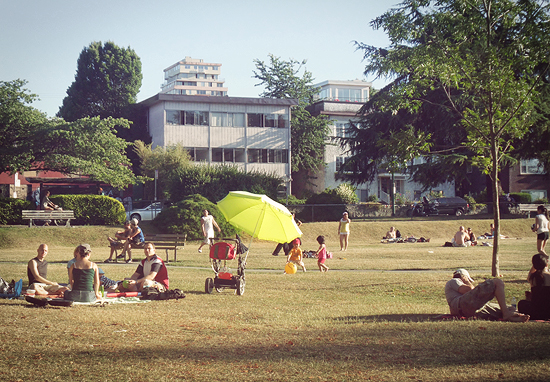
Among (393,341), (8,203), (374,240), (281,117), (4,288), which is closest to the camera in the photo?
(393,341)

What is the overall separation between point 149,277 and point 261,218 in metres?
3.00

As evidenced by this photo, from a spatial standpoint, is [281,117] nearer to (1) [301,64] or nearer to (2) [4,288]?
(1) [301,64]

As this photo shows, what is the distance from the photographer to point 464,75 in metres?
15.0

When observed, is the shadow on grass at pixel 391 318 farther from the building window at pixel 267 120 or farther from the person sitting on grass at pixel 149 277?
the building window at pixel 267 120

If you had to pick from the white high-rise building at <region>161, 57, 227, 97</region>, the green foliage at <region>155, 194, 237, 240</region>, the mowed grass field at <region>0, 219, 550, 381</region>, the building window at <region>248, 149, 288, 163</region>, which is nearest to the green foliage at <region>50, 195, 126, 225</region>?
the green foliage at <region>155, 194, 237, 240</region>

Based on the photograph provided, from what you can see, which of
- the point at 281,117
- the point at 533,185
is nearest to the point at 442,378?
the point at 281,117

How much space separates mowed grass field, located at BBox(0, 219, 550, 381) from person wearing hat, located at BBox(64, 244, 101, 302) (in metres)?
0.39

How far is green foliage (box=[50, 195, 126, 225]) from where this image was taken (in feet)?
107

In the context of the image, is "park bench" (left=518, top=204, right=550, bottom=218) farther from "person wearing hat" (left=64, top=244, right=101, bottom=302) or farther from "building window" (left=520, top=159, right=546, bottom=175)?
"person wearing hat" (left=64, top=244, right=101, bottom=302)

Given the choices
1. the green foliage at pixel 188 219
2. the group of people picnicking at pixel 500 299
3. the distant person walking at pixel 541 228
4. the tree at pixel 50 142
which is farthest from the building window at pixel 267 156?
the group of people picnicking at pixel 500 299

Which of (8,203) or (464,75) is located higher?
(464,75)

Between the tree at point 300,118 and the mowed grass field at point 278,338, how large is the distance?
46.6m

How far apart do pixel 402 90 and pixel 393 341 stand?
997cm

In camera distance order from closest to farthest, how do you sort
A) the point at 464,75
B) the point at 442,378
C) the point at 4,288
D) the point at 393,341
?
1. the point at 442,378
2. the point at 393,341
3. the point at 4,288
4. the point at 464,75
